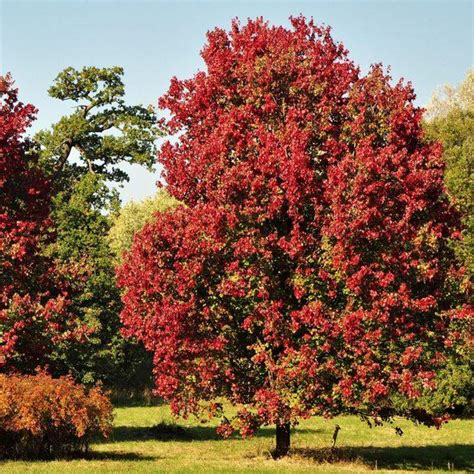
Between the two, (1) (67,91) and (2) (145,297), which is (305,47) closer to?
(2) (145,297)

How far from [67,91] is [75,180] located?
767 cm

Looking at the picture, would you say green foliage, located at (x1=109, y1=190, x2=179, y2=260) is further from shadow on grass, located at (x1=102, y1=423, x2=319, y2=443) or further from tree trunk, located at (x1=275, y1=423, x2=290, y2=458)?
tree trunk, located at (x1=275, y1=423, x2=290, y2=458)

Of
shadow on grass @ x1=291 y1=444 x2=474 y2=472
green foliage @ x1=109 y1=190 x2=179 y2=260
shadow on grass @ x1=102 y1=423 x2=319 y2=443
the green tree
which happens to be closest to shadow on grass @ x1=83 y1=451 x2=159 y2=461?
shadow on grass @ x1=102 y1=423 x2=319 y2=443

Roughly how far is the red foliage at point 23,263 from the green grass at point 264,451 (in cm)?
449

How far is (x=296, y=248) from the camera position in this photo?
19.6 meters

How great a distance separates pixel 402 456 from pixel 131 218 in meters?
56.7

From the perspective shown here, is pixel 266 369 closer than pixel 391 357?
No

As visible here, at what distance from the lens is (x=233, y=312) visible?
71.2ft

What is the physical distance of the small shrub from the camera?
69.3 ft

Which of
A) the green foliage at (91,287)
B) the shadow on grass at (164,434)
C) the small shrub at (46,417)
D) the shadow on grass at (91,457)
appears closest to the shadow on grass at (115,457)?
the shadow on grass at (91,457)

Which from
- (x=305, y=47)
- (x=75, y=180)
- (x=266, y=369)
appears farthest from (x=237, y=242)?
(x=75, y=180)

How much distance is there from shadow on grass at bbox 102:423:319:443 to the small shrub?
575cm

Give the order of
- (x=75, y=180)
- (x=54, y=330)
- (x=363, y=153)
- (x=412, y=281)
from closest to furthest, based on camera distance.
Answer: (x=363, y=153), (x=412, y=281), (x=54, y=330), (x=75, y=180)

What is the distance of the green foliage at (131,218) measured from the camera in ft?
240
